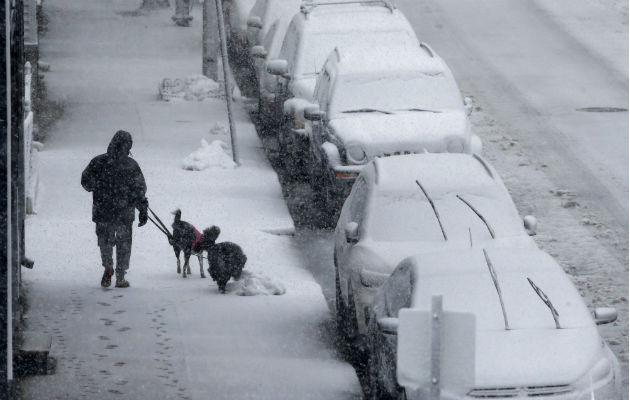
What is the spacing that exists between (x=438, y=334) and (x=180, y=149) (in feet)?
42.6

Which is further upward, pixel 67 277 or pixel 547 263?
pixel 547 263

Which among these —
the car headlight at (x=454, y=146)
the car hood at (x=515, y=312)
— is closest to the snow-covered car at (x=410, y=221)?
the car hood at (x=515, y=312)

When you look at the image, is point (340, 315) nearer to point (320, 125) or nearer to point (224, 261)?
point (224, 261)

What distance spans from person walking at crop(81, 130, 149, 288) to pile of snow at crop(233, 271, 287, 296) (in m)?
1.04

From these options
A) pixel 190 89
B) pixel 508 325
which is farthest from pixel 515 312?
pixel 190 89

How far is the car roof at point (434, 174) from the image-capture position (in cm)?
1167

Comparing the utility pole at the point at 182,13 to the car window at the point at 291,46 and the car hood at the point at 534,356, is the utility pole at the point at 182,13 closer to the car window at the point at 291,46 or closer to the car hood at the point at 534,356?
the car window at the point at 291,46

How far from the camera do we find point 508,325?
8.76 m

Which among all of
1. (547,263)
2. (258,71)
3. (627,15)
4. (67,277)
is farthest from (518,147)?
(627,15)

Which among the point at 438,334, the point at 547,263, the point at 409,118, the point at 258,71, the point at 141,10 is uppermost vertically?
the point at 438,334

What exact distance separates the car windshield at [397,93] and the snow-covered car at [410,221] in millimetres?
4219

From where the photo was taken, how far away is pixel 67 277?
13.2 meters

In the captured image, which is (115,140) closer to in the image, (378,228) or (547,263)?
(378,228)

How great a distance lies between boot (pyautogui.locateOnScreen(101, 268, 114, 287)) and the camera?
503 inches
